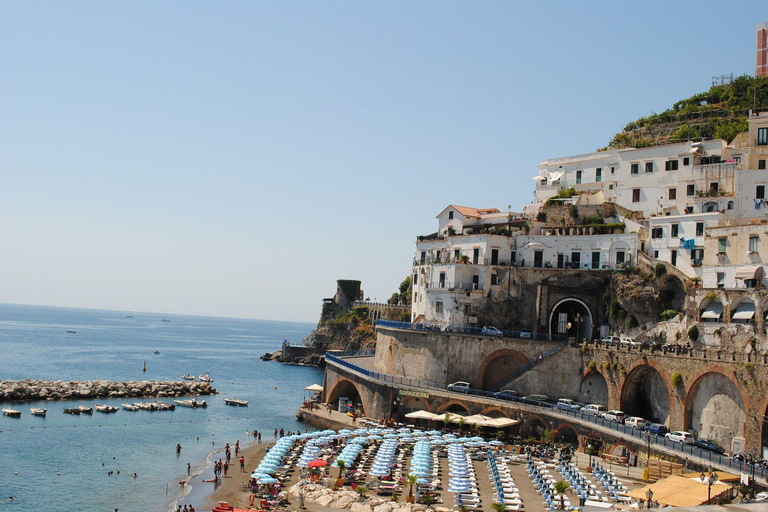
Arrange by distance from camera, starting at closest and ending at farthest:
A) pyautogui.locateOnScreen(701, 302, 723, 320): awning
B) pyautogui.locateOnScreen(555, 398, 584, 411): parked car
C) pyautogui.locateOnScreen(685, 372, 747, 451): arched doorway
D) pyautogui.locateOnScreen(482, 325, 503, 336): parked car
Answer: pyautogui.locateOnScreen(685, 372, 747, 451): arched doorway
pyautogui.locateOnScreen(701, 302, 723, 320): awning
pyautogui.locateOnScreen(555, 398, 584, 411): parked car
pyautogui.locateOnScreen(482, 325, 503, 336): parked car

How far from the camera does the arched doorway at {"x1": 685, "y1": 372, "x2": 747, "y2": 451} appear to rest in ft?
139

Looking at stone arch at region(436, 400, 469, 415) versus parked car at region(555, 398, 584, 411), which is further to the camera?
stone arch at region(436, 400, 469, 415)

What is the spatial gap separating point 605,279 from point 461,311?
13.1m

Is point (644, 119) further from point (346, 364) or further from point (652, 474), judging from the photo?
point (652, 474)

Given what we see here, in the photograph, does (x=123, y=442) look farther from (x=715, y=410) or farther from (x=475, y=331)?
(x=715, y=410)

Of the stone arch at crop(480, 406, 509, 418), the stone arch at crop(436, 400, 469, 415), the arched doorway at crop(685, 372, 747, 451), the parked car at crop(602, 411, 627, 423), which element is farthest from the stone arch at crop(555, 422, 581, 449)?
the stone arch at crop(436, 400, 469, 415)

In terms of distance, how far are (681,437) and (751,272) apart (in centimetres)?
1289

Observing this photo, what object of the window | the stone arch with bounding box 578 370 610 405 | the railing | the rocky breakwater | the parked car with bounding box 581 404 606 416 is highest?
the window

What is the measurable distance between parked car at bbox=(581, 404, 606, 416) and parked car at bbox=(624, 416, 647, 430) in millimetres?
3036

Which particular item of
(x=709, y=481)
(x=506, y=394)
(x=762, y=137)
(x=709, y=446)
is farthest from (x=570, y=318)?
(x=709, y=481)

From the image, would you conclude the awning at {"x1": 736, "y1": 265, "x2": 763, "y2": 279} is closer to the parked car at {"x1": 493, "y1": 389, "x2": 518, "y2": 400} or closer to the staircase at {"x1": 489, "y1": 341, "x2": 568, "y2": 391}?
the staircase at {"x1": 489, "y1": 341, "x2": 568, "y2": 391}

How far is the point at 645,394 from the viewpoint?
52.0 m

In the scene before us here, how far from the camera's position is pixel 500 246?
2613 inches

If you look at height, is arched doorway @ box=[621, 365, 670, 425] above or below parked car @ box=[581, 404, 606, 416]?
above
